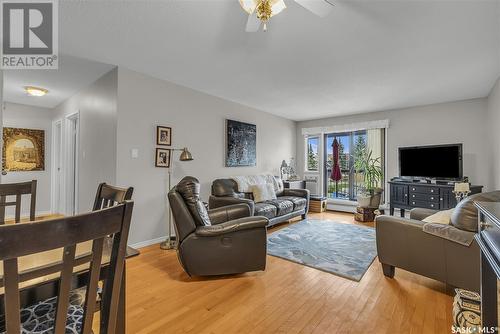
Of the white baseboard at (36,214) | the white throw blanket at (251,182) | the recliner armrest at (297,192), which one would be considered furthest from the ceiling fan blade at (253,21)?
the white baseboard at (36,214)

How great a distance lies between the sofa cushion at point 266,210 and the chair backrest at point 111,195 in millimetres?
2354

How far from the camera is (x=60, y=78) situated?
338 cm

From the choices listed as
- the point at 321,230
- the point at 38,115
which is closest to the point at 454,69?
the point at 321,230

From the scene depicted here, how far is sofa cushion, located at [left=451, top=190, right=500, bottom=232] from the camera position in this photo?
1779 millimetres

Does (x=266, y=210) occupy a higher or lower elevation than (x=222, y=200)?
lower

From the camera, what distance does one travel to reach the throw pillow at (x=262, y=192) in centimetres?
418

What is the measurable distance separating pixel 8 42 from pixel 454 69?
5035 millimetres

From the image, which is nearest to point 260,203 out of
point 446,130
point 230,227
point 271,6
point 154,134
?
point 230,227

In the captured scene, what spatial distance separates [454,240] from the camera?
1858 millimetres

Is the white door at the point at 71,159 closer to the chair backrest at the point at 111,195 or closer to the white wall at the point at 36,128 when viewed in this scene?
the white wall at the point at 36,128

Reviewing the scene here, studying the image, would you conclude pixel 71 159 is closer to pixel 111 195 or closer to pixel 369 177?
pixel 111 195

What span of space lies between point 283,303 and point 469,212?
1636 mm

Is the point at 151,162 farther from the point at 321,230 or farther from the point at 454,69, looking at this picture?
the point at 454,69

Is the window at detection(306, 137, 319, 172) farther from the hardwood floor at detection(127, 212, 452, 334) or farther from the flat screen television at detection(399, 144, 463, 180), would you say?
the hardwood floor at detection(127, 212, 452, 334)
